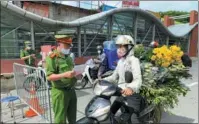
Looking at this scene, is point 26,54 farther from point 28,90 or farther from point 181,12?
point 181,12

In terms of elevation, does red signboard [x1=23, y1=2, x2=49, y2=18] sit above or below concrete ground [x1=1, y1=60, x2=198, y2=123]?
above

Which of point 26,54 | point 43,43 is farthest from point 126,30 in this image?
point 26,54

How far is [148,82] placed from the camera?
3.41 metres

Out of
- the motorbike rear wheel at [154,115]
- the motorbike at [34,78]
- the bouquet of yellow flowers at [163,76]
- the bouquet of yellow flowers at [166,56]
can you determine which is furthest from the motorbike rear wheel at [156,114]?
the motorbike at [34,78]

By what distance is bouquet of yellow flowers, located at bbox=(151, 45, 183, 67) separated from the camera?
351cm

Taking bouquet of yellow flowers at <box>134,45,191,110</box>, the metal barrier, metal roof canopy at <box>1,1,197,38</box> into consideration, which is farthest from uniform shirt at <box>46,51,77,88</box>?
metal roof canopy at <box>1,1,197,38</box>

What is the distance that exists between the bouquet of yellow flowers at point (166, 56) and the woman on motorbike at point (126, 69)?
84 centimetres

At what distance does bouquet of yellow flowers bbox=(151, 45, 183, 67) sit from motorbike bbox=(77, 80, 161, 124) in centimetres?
76

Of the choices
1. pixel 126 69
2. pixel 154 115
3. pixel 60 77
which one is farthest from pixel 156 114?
pixel 60 77

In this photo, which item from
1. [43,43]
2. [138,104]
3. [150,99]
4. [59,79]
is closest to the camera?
[59,79]

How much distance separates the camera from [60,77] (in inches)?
105

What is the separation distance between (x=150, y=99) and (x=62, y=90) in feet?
4.52

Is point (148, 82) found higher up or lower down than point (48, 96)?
higher up

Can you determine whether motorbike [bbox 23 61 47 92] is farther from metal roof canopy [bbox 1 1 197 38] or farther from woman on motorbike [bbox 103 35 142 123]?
metal roof canopy [bbox 1 1 197 38]
